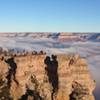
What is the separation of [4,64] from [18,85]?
10.1ft

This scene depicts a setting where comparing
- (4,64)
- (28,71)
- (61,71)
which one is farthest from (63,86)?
(4,64)

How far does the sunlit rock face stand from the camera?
47.3 m

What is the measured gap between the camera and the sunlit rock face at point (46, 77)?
47.3 m

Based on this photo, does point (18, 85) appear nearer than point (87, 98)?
Yes

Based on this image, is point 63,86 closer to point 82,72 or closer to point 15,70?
point 82,72

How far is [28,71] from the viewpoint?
48.2 m

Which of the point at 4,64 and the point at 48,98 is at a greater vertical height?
the point at 4,64

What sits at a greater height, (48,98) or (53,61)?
(53,61)

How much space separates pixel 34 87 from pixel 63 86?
384 centimetres

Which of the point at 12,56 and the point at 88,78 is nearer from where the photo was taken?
the point at 12,56

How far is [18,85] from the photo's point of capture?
47438 mm

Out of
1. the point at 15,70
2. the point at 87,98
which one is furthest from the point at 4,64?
the point at 87,98

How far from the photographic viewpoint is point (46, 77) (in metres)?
49.8

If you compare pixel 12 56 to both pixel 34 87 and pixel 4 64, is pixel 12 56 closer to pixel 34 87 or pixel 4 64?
pixel 4 64
